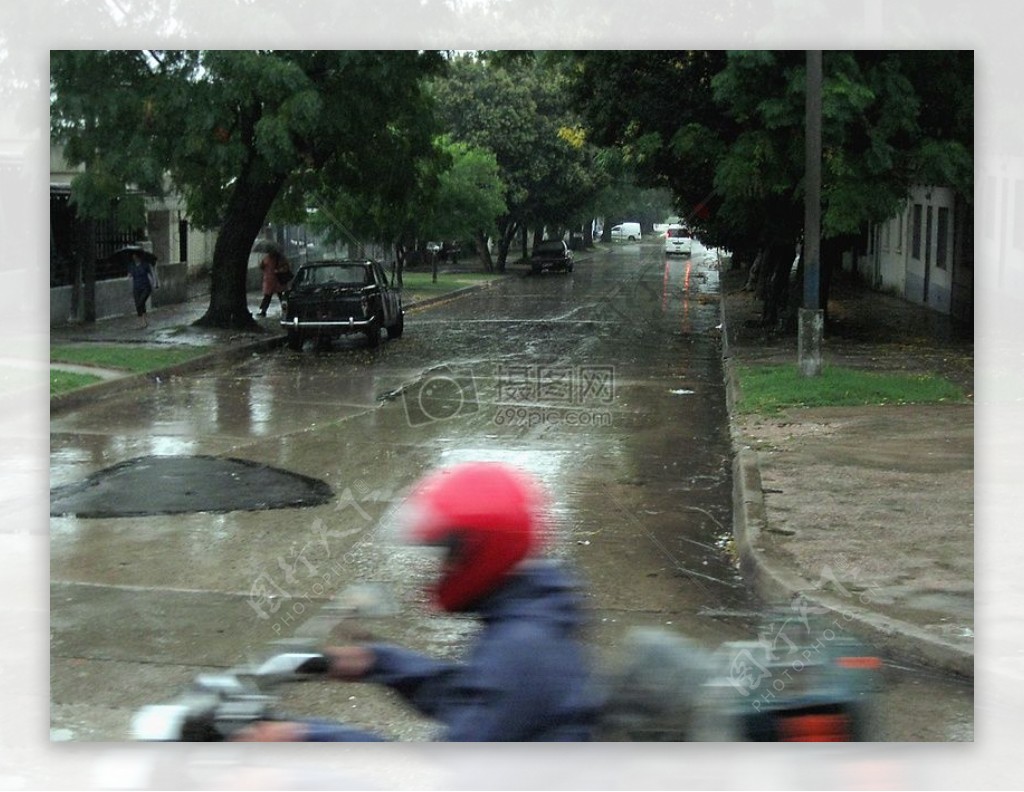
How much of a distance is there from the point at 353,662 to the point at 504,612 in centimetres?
50

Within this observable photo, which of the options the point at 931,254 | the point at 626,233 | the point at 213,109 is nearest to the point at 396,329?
the point at 213,109

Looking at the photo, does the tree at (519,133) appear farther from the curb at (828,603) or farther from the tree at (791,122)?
the curb at (828,603)

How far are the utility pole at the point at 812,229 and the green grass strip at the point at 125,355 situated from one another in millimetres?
8815

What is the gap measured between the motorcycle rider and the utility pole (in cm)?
1320

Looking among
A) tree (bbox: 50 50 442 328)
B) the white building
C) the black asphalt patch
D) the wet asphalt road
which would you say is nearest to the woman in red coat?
tree (bbox: 50 50 442 328)

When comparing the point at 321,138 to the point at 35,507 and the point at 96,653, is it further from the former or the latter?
the point at 96,653

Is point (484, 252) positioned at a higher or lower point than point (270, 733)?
higher

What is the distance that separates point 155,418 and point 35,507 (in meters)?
4.88

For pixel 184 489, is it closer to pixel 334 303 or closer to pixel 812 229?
pixel 812 229

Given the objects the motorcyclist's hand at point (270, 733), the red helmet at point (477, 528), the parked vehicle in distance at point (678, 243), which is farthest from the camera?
the parked vehicle in distance at point (678, 243)

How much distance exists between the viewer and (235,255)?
81.4 feet

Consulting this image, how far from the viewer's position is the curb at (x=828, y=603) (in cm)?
629

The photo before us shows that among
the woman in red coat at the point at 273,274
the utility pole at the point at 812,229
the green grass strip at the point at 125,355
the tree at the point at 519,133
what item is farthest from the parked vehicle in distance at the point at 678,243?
the utility pole at the point at 812,229

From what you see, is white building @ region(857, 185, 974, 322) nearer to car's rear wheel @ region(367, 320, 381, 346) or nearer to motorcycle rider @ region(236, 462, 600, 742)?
car's rear wheel @ region(367, 320, 381, 346)
